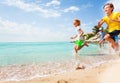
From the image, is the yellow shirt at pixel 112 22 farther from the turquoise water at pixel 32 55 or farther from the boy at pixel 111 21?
the turquoise water at pixel 32 55

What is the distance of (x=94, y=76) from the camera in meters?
5.99

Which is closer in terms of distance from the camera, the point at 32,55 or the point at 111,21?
the point at 111,21

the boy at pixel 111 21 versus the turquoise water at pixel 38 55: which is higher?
the boy at pixel 111 21

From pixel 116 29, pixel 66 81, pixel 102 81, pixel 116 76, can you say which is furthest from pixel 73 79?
pixel 116 29

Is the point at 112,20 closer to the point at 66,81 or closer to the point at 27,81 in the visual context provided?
the point at 66,81

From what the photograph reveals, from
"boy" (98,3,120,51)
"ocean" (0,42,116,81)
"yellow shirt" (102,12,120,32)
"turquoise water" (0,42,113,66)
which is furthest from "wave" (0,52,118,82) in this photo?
"turquoise water" (0,42,113,66)

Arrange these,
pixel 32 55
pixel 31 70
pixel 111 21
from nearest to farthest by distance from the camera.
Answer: pixel 111 21, pixel 31 70, pixel 32 55

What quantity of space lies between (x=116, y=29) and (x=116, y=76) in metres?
3.05

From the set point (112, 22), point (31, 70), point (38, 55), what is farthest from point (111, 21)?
point (38, 55)

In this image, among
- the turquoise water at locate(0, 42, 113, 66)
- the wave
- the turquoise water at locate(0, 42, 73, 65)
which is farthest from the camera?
the turquoise water at locate(0, 42, 73, 65)

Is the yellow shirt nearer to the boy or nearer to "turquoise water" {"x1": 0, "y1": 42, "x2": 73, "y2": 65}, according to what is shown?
the boy

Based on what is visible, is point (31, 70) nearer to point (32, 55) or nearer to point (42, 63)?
point (42, 63)

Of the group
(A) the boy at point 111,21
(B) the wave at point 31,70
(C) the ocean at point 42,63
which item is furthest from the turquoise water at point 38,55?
(A) the boy at point 111,21

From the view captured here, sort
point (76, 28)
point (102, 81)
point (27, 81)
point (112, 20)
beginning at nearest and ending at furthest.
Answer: point (102, 81) < point (27, 81) < point (112, 20) < point (76, 28)
